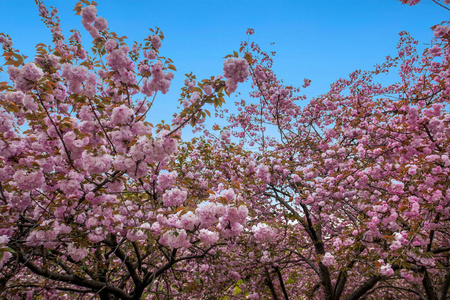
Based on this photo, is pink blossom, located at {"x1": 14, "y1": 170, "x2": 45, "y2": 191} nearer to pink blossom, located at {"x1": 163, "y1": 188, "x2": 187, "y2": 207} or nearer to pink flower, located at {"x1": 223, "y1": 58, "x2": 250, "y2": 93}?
pink blossom, located at {"x1": 163, "y1": 188, "x2": 187, "y2": 207}

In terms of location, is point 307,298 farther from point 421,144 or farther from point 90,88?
point 90,88

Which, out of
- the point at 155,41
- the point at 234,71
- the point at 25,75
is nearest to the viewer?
the point at 25,75

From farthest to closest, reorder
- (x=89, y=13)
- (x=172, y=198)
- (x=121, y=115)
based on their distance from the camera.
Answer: (x=172, y=198) → (x=89, y=13) → (x=121, y=115)

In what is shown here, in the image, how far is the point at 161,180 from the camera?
346cm

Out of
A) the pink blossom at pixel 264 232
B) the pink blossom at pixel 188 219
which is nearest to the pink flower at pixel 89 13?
the pink blossom at pixel 188 219

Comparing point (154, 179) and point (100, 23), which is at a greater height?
point (100, 23)

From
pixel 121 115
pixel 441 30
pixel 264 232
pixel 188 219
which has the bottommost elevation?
pixel 264 232

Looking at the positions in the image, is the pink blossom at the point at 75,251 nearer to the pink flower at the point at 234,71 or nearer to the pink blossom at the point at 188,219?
the pink blossom at the point at 188,219

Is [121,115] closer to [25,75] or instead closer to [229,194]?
[25,75]

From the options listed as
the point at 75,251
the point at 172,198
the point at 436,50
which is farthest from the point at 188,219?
the point at 436,50

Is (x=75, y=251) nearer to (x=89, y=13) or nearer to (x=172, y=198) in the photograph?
(x=172, y=198)

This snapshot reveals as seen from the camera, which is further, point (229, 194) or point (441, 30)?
point (441, 30)

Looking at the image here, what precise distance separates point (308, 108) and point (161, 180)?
23.5 ft

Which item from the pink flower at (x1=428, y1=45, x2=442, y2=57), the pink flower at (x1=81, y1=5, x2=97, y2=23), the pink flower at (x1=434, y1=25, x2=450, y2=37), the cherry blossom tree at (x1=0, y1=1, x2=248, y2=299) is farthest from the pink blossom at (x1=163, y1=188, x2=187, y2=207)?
the pink flower at (x1=428, y1=45, x2=442, y2=57)
